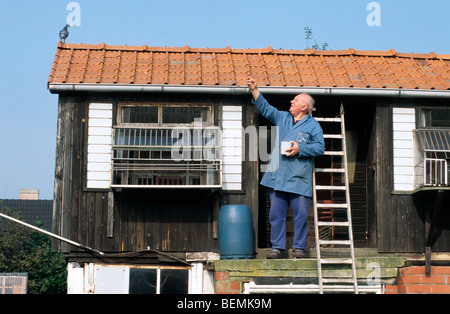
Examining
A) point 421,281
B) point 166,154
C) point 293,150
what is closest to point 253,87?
point 293,150

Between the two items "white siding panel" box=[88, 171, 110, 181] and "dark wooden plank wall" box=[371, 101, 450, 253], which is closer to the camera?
"white siding panel" box=[88, 171, 110, 181]

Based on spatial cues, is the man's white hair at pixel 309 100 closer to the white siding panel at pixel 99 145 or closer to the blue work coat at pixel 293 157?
the blue work coat at pixel 293 157

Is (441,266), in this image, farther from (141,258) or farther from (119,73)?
(119,73)

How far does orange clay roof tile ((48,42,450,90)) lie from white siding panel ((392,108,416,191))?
0.51 m

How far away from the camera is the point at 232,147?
13.4m

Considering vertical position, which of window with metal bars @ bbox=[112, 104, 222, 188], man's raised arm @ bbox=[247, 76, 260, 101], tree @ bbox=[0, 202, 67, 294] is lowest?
tree @ bbox=[0, 202, 67, 294]

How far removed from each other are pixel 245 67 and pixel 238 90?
0.82m

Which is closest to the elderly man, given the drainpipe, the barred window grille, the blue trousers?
the blue trousers

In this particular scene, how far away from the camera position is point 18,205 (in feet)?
122

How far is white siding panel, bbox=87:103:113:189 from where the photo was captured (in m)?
13.2

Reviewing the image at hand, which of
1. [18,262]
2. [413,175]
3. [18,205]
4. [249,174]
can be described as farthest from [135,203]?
[18,205]

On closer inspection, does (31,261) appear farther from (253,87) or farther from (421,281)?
(421,281)

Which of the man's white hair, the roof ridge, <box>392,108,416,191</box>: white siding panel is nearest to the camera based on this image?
the man's white hair

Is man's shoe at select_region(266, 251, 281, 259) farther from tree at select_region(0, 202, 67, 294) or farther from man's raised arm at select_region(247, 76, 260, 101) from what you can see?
tree at select_region(0, 202, 67, 294)
